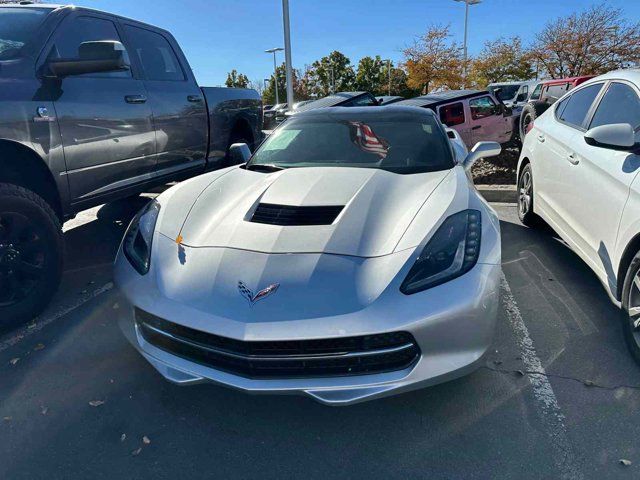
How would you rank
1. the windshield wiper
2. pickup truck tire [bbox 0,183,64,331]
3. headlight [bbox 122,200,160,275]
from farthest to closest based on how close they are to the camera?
the windshield wiper < pickup truck tire [bbox 0,183,64,331] < headlight [bbox 122,200,160,275]

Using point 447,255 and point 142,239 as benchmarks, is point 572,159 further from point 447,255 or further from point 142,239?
point 142,239

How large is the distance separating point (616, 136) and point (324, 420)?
226cm

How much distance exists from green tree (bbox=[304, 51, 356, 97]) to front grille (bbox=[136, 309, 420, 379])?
160 ft

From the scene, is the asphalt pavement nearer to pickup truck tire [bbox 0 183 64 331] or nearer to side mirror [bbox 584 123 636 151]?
pickup truck tire [bbox 0 183 64 331]

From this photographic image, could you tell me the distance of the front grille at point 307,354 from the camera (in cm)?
192

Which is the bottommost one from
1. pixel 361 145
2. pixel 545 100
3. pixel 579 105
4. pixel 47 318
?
pixel 47 318

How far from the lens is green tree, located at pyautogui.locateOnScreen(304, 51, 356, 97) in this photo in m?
49.0

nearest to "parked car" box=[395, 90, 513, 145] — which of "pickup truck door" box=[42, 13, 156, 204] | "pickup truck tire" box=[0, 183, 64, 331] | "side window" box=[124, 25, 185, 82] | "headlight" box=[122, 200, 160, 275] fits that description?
"side window" box=[124, 25, 185, 82]

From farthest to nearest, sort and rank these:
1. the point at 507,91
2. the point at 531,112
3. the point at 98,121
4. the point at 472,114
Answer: the point at 507,91 → the point at 472,114 → the point at 531,112 → the point at 98,121

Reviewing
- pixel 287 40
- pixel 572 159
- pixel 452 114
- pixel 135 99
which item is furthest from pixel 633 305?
pixel 287 40

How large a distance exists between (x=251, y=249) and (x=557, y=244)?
361 centimetres

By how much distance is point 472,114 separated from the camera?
954cm

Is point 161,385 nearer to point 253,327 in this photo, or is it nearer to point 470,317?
point 253,327

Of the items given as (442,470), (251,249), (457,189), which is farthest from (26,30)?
(442,470)
